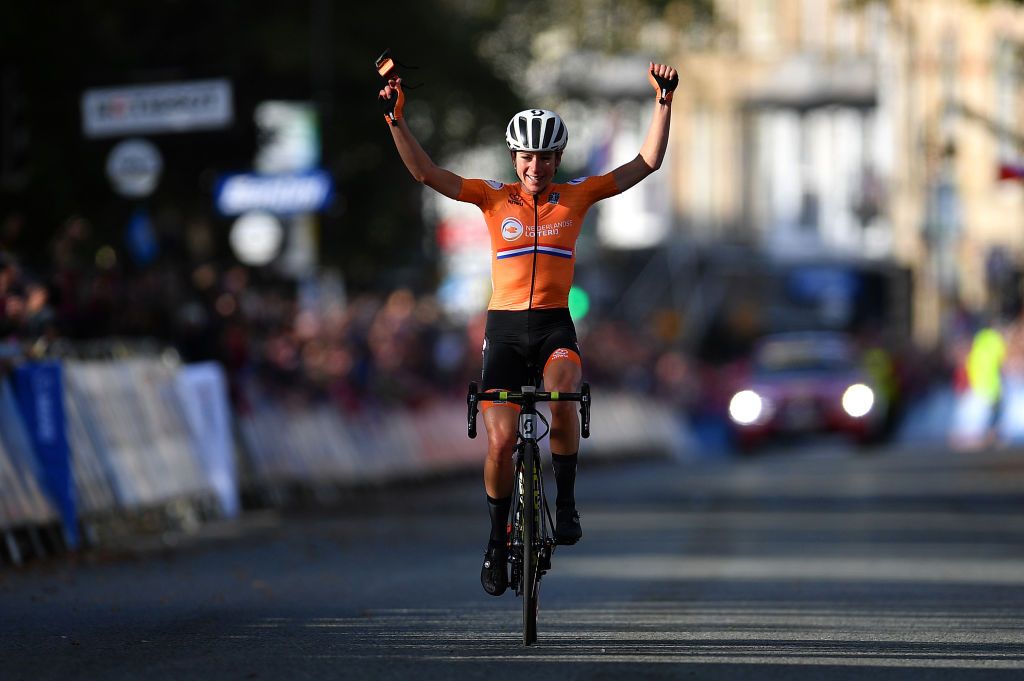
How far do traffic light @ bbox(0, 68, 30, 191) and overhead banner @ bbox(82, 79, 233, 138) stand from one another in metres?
3.13

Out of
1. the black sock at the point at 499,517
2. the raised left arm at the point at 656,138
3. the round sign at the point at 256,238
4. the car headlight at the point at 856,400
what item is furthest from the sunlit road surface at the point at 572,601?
the round sign at the point at 256,238

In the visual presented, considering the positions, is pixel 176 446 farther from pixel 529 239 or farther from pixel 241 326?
pixel 529 239

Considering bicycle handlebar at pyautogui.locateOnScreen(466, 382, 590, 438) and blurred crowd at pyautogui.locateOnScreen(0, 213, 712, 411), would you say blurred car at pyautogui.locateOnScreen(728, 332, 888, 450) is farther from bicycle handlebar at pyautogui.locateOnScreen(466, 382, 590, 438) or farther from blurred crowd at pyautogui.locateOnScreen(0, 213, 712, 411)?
bicycle handlebar at pyautogui.locateOnScreen(466, 382, 590, 438)

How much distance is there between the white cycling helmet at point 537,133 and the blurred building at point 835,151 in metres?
73.9

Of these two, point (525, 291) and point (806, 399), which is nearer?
point (525, 291)

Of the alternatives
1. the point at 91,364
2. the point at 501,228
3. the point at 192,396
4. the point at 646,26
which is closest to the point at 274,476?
the point at 192,396

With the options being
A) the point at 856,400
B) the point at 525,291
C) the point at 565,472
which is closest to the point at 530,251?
the point at 525,291

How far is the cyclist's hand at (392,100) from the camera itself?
11.1 m

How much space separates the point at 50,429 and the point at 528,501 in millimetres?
7002

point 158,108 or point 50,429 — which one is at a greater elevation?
point 158,108

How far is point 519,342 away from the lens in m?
10.9

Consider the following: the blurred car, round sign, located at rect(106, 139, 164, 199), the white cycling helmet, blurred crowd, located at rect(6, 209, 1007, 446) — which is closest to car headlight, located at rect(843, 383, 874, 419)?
the blurred car

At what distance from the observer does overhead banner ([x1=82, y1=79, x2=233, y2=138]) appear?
998 inches

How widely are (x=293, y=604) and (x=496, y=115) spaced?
103 feet
